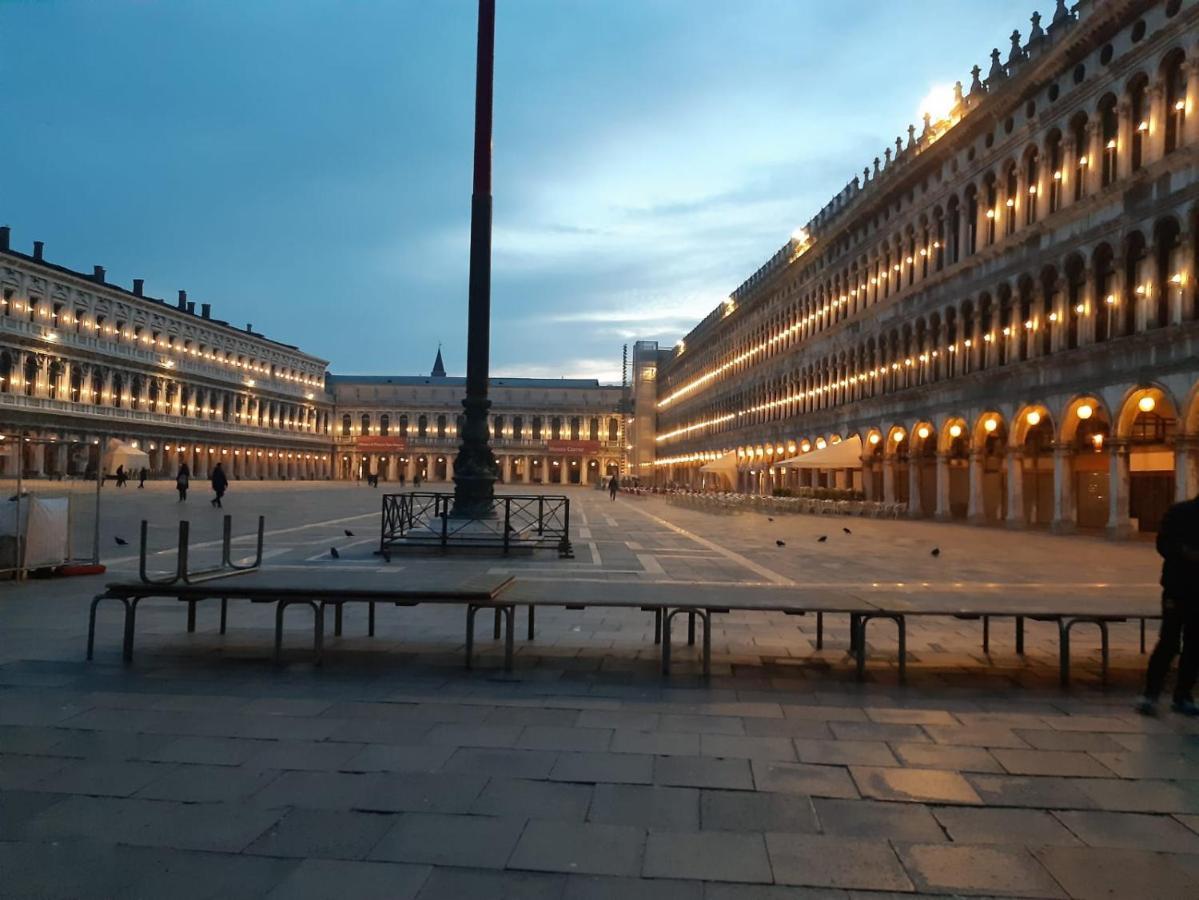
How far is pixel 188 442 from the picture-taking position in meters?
85.1

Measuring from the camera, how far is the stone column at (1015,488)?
2972cm

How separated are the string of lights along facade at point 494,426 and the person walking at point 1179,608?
11958 centimetres

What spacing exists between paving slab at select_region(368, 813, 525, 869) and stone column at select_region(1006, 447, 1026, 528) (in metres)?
29.5

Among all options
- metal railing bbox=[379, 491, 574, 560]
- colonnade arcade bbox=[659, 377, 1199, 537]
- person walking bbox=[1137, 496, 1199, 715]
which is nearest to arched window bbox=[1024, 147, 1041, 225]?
colonnade arcade bbox=[659, 377, 1199, 537]

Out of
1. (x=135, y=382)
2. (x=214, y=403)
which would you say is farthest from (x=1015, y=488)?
(x=214, y=403)

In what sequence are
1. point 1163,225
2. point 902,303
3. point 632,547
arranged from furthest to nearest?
point 902,303 → point 1163,225 → point 632,547

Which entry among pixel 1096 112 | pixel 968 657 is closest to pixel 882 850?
pixel 968 657

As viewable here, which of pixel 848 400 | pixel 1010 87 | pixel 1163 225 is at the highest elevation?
pixel 1010 87

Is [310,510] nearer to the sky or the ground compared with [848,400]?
nearer to the ground

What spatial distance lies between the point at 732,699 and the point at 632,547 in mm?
14110

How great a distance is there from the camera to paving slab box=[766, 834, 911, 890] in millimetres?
3658

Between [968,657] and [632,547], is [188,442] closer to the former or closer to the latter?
[632,547]

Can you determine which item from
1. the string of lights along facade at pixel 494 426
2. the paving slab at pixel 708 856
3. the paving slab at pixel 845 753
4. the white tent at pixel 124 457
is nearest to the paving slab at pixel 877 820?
the paving slab at pixel 708 856

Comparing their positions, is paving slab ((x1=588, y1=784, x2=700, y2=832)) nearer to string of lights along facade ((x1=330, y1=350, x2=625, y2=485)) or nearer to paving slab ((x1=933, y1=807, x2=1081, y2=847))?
paving slab ((x1=933, y1=807, x2=1081, y2=847))
